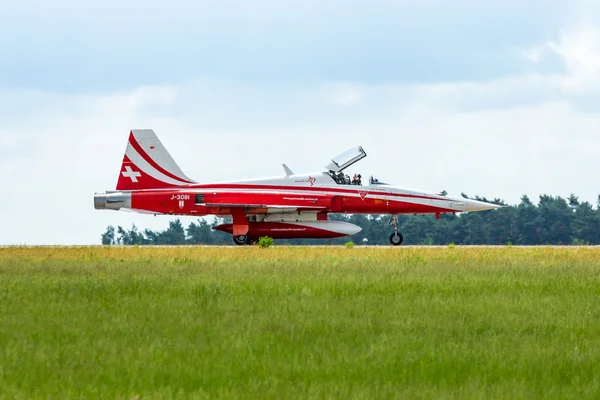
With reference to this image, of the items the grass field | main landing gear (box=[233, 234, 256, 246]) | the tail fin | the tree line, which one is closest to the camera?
the grass field

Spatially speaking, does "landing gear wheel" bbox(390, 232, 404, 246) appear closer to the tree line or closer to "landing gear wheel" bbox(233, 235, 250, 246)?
"landing gear wheel" bbox(233, 235, 250, 246)

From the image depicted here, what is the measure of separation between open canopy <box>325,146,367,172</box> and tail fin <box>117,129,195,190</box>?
5.32 meters

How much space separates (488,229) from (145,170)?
46.4m

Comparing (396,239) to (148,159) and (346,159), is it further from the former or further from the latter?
(148,159)

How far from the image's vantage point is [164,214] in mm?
35000

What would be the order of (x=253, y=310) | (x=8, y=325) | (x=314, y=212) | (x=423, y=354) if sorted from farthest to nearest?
(x=314, y=212)
(x=253, y=310)
(x=8, y=325)
(x=423, y=354)

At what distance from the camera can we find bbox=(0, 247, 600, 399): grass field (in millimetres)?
9539

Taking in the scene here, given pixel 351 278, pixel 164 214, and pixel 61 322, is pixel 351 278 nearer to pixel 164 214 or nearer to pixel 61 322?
pixel 61 322

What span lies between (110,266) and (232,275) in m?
3.70

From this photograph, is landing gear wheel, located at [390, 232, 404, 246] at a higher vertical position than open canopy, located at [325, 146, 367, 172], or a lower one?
lower

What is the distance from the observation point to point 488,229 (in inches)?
3036

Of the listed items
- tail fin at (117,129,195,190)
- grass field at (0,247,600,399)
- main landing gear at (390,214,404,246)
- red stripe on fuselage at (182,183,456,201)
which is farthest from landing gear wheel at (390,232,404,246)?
grass field at (0,247,600,399)

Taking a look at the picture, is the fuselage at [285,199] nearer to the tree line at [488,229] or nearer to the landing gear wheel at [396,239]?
the landing gear wheel at [396,239]

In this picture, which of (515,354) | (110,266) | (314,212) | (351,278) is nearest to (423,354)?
(515,354)
